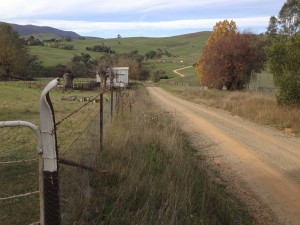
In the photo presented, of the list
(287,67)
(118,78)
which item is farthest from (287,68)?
(118,78)

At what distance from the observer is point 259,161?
1127cm

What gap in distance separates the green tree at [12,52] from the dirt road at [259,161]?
54.2m

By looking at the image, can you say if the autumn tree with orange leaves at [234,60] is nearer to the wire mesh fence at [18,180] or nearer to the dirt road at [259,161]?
the dirt road at [259,161]

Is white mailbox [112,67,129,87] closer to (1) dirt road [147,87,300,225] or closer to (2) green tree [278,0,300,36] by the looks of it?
(1) dirt road [147,87,300,225]

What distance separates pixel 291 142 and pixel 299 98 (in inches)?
259

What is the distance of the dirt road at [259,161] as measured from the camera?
26.1 feet

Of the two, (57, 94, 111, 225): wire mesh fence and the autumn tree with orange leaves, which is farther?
the autumn tree with orange leaves

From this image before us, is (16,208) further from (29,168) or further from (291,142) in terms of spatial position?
(291,142)

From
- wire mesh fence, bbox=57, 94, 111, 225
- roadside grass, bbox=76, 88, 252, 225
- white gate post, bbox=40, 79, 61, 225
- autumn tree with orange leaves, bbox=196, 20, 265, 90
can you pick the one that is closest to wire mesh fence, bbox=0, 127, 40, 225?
white gate post, bbox=40, 79, 61, 225

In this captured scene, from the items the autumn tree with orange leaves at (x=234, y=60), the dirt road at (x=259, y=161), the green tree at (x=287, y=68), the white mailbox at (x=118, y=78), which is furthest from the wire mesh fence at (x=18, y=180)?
the autumn tree with orange leaves at (x=234, y=60)

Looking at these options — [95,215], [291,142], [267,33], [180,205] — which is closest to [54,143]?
[95,215]

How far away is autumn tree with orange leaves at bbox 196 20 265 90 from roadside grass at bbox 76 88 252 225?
3812 centimetres

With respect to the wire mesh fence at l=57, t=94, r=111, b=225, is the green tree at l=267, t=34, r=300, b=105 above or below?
above

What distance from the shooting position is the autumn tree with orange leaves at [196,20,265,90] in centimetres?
4569
